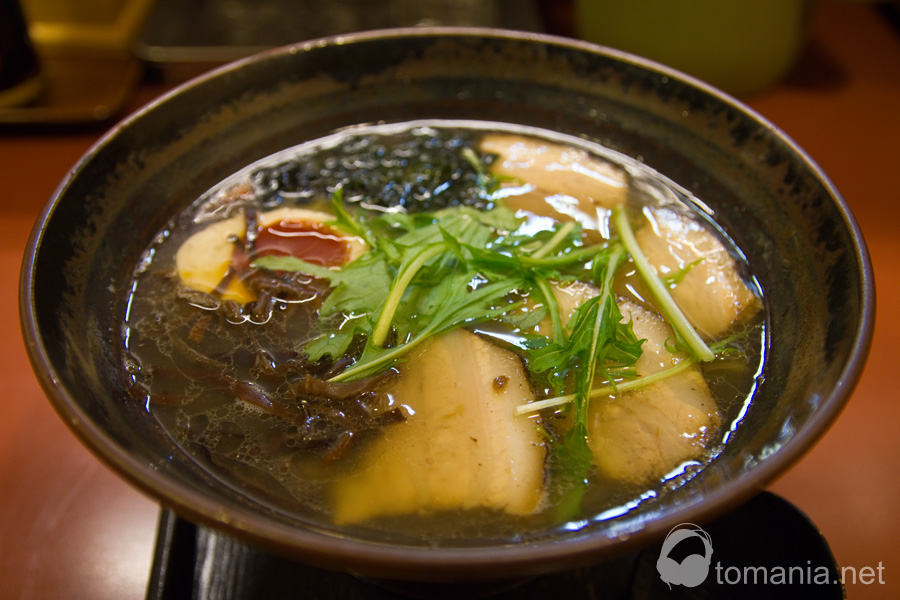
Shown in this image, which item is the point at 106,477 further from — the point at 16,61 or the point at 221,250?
the point at 16,61

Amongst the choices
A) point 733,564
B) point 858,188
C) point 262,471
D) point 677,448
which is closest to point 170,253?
point 262,471

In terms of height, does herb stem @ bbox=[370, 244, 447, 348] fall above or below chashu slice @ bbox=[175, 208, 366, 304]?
below

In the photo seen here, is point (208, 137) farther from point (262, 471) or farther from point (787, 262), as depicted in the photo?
point (787, 262)

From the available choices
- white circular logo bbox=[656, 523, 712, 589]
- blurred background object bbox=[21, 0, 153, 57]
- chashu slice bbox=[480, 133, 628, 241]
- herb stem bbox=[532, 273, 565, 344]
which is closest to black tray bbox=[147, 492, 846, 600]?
white circular logo bbox=[656, 523, 712, 589]

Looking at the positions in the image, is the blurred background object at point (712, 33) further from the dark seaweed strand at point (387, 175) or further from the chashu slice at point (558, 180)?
the dark seaweed strand at point (387, 175)

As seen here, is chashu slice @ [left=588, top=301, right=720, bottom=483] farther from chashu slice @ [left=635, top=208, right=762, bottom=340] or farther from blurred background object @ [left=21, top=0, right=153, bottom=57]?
blurred background object @ [left=21, top=0, right=153, bottom=57]
